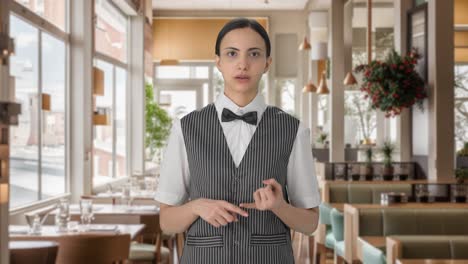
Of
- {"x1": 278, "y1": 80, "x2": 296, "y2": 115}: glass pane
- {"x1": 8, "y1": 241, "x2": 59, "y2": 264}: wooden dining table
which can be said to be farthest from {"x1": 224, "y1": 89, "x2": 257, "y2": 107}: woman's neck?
{"x1": 278, "y1": 80, "x2": 296, "y2": 115}: glass pane

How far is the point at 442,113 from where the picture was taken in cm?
780

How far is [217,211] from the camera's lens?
5.07ft

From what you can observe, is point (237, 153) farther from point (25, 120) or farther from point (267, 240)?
point (25, 120)

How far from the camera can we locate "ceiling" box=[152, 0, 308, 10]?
15844mm

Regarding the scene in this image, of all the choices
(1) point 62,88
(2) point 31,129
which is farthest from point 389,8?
(2) point 31,129

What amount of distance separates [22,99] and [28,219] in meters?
1.35

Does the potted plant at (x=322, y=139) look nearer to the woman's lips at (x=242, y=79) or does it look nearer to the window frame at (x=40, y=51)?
the window frame at (x=40, y=51)

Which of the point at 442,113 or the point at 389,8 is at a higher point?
the point at 389,8

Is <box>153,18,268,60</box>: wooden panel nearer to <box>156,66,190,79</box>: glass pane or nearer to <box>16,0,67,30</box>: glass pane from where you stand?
<box>156,66,190,79</box>: glass pane

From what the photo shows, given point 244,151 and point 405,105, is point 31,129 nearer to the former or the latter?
point 405,105

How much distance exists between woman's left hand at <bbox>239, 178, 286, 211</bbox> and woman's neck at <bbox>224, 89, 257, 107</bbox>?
0.85 ft

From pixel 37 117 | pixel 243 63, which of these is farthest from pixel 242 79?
pixel 37 117

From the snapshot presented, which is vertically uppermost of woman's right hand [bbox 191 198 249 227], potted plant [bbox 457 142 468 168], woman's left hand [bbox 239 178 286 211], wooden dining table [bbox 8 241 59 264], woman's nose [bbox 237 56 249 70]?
woman's nose [bbox 237 56 249 70]

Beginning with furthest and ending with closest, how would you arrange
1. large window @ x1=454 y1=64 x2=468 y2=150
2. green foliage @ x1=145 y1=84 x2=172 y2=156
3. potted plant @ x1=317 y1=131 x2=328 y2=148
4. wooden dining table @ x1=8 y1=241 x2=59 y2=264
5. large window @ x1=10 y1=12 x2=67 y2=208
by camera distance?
green foliage @ x1=145 y1=84 x2=172 y2=156 → potted plant @ x1=317 y1=131 x2=328 y2=148 → large window @ x1=454 y1=64 x2=468 y2=150 → large window @ x1=10 y1=12 x2=67 y2=208 → wooden dining table @ x1=8 y1=241 x2=59 y2=264
